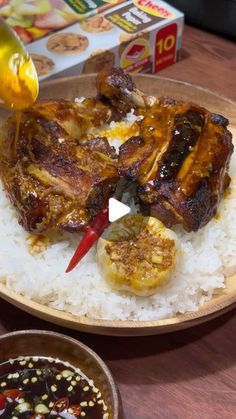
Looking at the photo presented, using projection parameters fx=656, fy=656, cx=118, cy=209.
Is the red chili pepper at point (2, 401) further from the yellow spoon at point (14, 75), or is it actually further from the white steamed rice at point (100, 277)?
the yellow spoon at point (14, 75)

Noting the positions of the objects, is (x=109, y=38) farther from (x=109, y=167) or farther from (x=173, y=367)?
(x=173, y=367)

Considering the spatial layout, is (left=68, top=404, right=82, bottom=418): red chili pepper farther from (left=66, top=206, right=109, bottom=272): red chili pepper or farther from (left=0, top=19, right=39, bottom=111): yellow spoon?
(left=0, top=19, right=39, bottom=111): yellow spoon

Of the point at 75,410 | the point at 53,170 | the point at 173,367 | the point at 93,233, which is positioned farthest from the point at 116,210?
the point at 75,410

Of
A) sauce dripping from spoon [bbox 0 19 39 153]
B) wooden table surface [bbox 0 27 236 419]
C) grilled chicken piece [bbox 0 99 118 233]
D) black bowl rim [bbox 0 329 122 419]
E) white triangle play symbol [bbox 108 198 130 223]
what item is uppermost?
sauce dripping from spoon [bbox 0 19 39 153]

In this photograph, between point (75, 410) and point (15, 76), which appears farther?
point (15, 76)

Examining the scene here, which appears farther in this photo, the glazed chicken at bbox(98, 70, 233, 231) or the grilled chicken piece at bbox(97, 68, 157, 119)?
the grilled chicken piece at bbox(97, 68, 157, 119)

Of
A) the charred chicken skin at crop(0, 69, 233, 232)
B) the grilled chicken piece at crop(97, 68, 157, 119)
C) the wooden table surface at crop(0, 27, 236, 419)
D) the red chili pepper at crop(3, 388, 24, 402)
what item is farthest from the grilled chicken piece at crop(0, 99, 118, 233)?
the red chili pepper at crop(3, 388, 24, 402)
